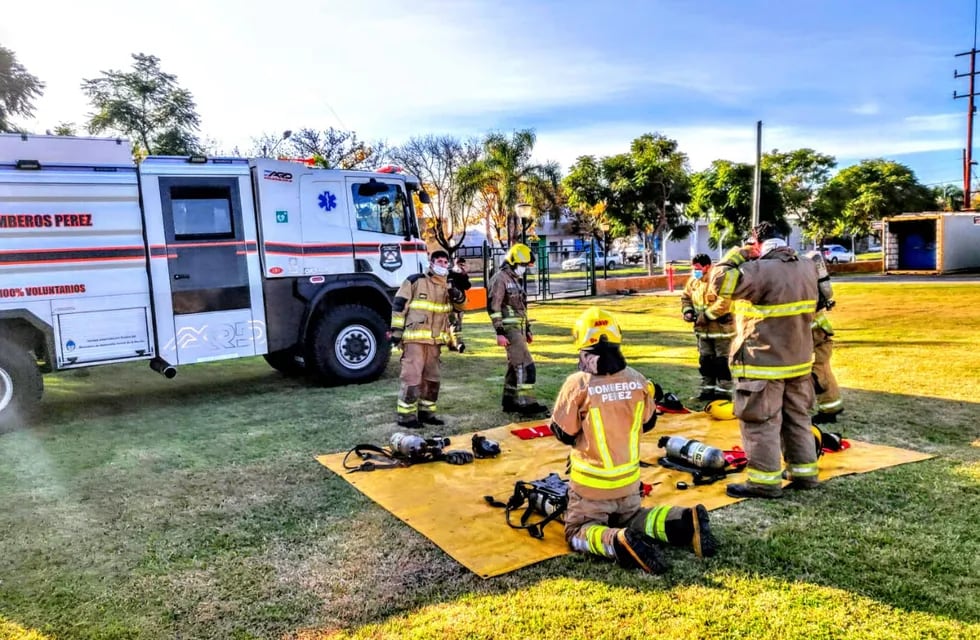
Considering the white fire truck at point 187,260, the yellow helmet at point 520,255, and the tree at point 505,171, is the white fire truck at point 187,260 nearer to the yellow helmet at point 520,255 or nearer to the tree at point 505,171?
the yellow helmet at point 520,255

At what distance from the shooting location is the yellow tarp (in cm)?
419

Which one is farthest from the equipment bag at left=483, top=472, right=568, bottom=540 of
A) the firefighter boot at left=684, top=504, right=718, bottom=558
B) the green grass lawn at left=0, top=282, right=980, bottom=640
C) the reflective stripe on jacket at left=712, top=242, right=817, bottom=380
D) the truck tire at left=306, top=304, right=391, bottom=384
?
the truck tire at left=306, top=304, right=391, bottom=384

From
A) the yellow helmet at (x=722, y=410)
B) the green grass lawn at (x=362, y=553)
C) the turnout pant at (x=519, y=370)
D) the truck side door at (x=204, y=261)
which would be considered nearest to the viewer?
the green grass lawn at (x=362, y=553)

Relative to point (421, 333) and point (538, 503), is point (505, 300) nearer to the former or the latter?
point (421, 333)

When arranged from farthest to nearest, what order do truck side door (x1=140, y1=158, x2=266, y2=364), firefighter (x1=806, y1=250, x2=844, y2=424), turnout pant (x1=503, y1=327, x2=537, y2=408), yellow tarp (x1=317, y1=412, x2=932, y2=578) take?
truck side door (x1=140, y1=158, x2=266, y2=364)
turnout pant (x1=503, y1=327, x2=537, y2=408)
firefighter (x1=806, y1=250, x2=844, y2=424)
yellow tarp (x1=317, y1=412, x2=932, y2=578)

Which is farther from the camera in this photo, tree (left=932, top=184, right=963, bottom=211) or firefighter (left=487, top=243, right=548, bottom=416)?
tree (left=932, top=184, right=963, bottom=211)

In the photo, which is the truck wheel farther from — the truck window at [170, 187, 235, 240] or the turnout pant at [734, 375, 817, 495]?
the turnout pant at [734, 375, 817, 495]

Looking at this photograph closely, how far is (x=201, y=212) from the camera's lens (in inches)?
326

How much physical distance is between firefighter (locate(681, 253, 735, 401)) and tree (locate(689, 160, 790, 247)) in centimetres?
2173

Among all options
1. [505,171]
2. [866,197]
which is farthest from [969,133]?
[505,171]

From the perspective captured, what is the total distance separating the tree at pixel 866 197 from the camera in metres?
40.0

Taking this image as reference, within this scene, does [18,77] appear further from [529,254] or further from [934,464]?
[934,464]

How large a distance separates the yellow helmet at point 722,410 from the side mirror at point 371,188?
205 inches

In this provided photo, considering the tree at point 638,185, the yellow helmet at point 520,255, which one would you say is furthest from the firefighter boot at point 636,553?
the tree at point 638,185
